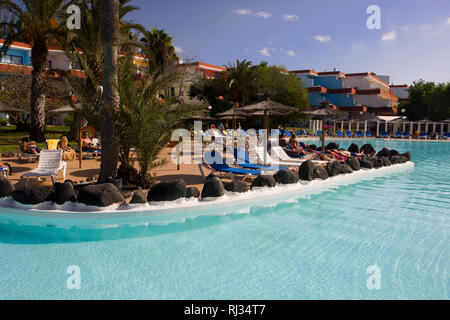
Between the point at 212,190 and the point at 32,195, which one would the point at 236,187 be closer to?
the point at 212,190

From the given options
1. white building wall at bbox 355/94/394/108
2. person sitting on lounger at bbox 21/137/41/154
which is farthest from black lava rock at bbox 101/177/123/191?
white building wall at bbox 355/94/394/108

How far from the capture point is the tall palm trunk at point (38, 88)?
688 inches

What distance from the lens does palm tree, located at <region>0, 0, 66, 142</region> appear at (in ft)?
54.6

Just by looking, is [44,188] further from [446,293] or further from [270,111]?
[270,111]

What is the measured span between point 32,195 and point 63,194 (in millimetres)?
581

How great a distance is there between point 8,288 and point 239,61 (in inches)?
1354

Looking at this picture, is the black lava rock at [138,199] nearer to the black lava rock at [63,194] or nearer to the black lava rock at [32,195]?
the black lava rock at [63,194]

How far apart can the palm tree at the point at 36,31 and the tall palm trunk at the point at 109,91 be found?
10877mm

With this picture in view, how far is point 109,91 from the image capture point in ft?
26.7

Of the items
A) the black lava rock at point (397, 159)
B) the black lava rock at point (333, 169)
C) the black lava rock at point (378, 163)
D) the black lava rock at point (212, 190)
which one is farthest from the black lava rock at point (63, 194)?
the black lava rock at point (397, 159)

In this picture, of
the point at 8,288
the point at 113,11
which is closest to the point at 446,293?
the point at 8,288

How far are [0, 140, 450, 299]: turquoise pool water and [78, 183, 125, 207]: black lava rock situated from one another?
1.11 meters

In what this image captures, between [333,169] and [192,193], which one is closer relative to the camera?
[192,193]

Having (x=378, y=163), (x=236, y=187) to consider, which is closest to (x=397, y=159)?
(x=378, y=163)
